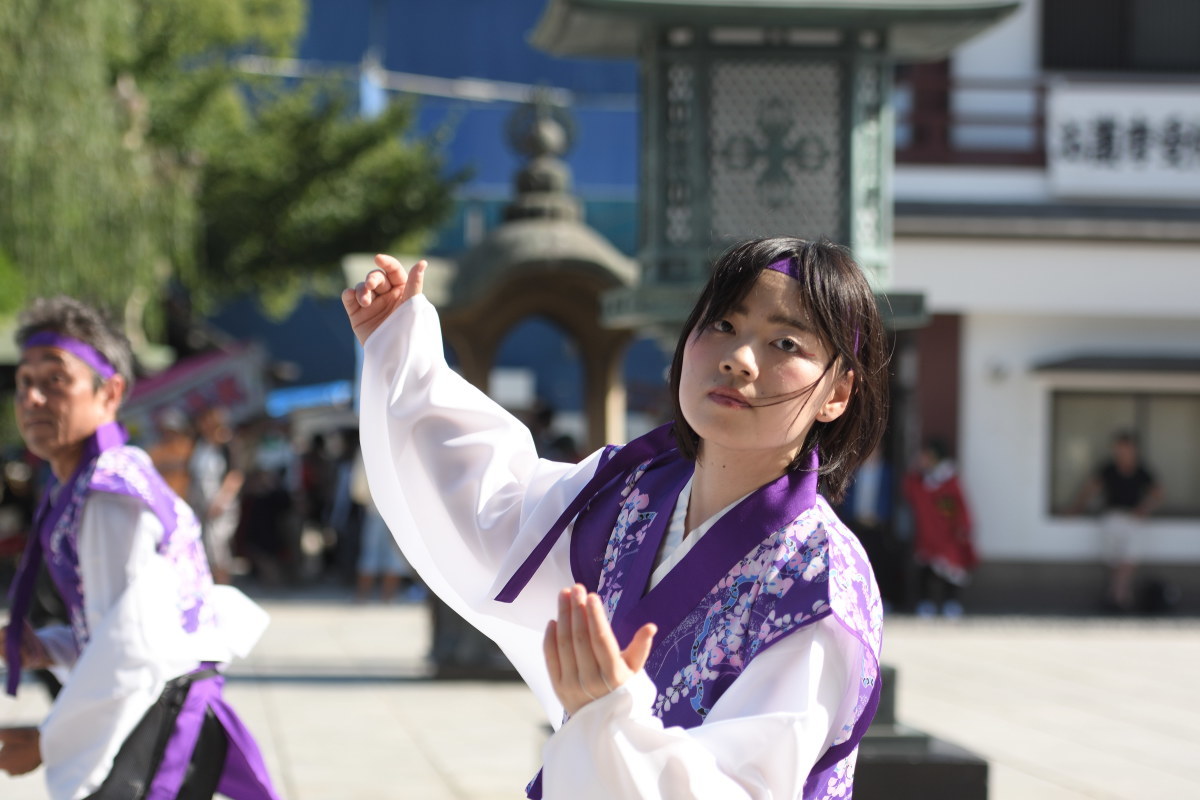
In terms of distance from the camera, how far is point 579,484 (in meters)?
2.48

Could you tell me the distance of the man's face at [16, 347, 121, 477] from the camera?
11.8 ft

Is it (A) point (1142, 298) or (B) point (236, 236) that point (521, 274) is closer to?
(A) point (1142, 298)

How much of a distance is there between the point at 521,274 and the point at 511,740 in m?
3.09

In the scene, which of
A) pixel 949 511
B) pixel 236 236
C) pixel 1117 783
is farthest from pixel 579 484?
pixel 236 236

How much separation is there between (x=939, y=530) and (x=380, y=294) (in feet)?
36.6

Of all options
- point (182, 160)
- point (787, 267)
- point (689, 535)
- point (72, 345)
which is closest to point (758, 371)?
point (787, 267)

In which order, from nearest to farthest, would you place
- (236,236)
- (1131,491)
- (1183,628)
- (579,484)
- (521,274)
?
(579,484) < (521,274) < (1183,628) < (1131,491) < (236,236)

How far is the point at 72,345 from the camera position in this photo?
11.8ft

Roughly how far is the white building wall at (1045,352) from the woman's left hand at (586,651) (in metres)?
12.3

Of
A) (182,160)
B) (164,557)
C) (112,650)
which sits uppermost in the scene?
(182,160)

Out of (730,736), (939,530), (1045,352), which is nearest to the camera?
(730,736)

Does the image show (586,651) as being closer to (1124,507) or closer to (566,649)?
(566,649)

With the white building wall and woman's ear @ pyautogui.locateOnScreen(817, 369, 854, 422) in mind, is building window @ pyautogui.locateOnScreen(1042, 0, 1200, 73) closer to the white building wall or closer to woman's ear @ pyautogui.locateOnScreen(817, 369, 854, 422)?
the white building wall

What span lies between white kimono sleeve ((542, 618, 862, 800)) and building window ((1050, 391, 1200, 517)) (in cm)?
1266
